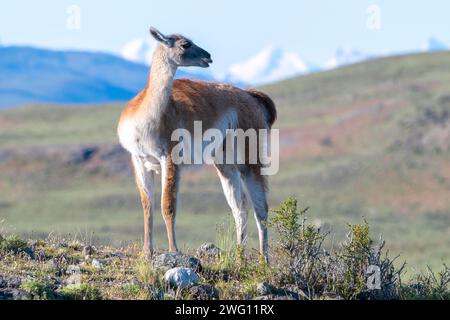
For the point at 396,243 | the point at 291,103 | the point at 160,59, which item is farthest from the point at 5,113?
the point at 160,59

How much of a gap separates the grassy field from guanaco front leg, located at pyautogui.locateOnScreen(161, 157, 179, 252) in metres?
35.9

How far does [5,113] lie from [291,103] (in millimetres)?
27046

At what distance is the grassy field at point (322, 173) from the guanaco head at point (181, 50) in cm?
3510

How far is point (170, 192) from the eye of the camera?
40.9 feet

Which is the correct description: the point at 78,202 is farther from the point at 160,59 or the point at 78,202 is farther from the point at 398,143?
the point at 160,59

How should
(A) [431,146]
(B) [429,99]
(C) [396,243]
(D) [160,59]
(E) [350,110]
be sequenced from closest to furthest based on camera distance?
1. (D) [160,59]
2. (C) [396,243]
3. (A) [431,146]
4. (B) [429,99]
5. (E) [350,110]

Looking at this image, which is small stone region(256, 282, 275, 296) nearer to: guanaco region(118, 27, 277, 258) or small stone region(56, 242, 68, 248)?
guanaco region(118, 27, 277, 258)

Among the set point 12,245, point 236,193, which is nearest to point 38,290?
point 12,245

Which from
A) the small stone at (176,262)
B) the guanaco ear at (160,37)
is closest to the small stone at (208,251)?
the small stone at (176,262)

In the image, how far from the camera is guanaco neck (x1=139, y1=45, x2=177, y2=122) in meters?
12.7

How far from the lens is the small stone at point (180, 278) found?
10.4 metres

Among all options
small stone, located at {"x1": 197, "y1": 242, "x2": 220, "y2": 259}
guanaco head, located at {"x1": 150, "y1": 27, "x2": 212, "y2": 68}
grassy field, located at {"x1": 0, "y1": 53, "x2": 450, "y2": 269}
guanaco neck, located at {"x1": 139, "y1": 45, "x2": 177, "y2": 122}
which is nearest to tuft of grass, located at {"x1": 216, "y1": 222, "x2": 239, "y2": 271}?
small stone, located at {"x1": 197, "y1": 242, "x2": 220, "y2": 259}

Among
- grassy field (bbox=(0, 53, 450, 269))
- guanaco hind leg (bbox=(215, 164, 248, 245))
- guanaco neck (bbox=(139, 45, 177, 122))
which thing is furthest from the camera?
grassy field (bbox=(0, 53, 450, 269))

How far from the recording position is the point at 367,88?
316ft
